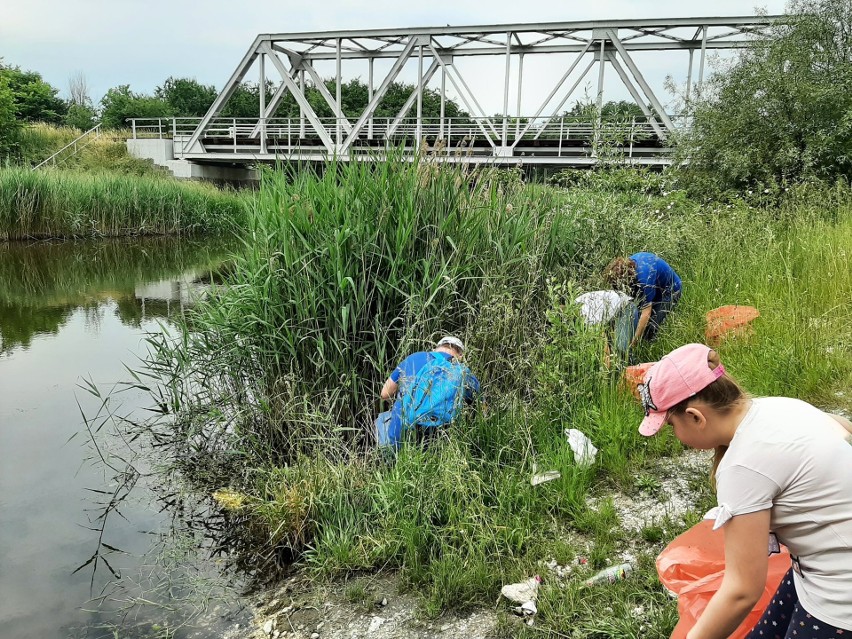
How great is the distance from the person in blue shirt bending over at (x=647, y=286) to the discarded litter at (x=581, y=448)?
1.10 m

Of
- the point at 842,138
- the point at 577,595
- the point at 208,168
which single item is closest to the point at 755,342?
the point at 577,595

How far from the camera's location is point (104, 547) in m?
3.77

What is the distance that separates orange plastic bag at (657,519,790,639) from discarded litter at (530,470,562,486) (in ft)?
3.28

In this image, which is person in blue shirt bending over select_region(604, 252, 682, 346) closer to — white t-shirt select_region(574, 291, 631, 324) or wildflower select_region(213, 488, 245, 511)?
white t-shirt select_region(574, 291, 631, 324)

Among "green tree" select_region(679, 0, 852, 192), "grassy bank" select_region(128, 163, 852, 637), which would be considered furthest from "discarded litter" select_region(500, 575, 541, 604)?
"green tree" select_region(679, 0, 852, 192)

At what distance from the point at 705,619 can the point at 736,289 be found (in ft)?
13.2

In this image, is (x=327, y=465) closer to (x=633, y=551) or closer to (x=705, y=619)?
(x=633, y=551)

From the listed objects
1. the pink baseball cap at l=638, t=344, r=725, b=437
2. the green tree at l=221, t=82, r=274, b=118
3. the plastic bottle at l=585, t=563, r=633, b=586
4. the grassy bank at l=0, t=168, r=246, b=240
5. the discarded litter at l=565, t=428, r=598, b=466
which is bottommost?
the plastic bottle at l=585, t=563, r=633, b=586

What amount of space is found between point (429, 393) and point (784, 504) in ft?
6.99

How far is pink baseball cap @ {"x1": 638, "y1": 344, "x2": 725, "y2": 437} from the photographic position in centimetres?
154

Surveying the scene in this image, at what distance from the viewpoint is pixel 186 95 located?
54688mm

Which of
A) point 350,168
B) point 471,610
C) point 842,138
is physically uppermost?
point 842,138

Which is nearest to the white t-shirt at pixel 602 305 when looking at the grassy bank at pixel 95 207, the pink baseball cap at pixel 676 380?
the pink baseball cap at pixel 676 380

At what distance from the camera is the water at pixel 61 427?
133 inches
